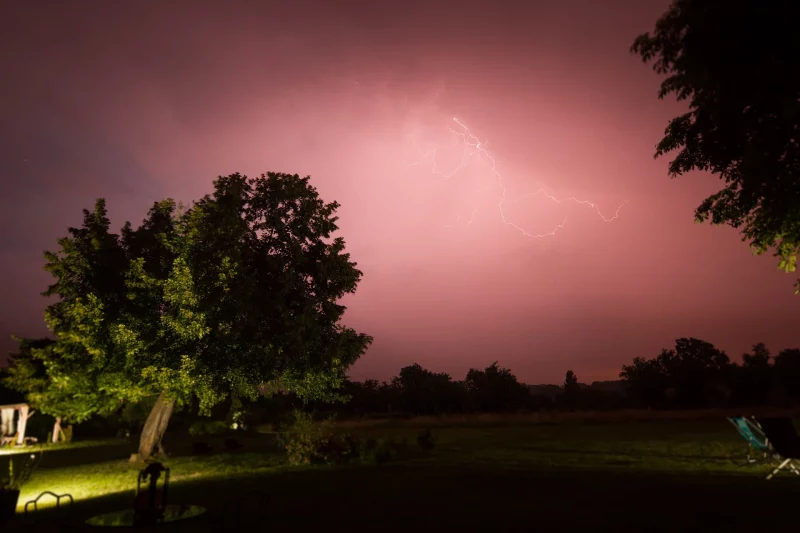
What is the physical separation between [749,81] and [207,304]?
53.5 feet

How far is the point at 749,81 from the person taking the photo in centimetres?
1009

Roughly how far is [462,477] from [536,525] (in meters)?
5.57

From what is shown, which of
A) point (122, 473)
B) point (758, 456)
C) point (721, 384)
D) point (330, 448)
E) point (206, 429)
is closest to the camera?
point (758, 456)

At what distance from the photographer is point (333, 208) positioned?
23.2 meters

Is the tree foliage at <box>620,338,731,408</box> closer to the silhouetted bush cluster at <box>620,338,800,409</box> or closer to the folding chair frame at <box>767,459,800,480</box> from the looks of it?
the silhouetted bush cluster at <box>620,338,800,409</box>

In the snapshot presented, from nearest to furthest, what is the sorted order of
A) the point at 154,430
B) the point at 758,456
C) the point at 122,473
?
the point at 758,456 → the point at 122,473 → the point at 154,430

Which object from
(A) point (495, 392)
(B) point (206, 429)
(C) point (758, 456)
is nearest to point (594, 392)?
(A) point (495, 392)

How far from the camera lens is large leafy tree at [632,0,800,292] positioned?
32.4ft

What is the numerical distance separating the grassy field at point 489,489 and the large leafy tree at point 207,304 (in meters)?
3.17

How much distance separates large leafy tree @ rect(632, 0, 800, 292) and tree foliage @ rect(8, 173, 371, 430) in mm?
14542

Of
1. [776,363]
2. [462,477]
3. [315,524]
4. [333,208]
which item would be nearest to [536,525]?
[315,524]

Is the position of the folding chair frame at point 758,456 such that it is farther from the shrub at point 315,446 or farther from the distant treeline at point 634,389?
the distant treeline at point 634,389

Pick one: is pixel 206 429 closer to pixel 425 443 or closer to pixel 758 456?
pixel 425 443

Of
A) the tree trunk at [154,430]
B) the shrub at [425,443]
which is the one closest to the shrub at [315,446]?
the shrub at [425,443]
